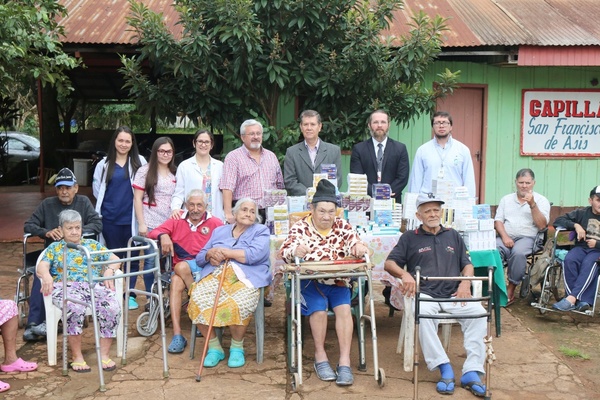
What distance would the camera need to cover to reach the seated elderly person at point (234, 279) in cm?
547

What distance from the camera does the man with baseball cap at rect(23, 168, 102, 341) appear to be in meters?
6.00

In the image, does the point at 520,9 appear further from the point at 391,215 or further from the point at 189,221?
the point at 189,221

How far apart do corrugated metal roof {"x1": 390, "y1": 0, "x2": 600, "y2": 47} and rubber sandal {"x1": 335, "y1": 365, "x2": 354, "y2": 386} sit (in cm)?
586

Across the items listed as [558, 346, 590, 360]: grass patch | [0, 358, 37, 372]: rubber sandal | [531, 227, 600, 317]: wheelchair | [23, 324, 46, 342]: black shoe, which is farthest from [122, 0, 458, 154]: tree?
[0, 358, 37, 372]: rubber sandal

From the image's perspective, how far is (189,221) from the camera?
20.7 feet

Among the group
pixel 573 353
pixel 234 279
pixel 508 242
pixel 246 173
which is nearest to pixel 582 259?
pixel 508 242

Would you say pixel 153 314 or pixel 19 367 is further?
pixel 153 314

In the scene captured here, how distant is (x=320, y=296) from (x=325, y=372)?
56cm

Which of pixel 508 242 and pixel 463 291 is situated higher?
pixel 508 242

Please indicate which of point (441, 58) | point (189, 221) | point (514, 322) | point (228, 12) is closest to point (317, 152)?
point (189, 221)

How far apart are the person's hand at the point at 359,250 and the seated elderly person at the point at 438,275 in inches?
10.2

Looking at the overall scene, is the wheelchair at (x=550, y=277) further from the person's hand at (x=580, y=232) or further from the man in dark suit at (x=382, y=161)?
the man in dark suit at (x=382, y=161)

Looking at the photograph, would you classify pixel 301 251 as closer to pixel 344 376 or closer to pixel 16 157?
pixel 344 376

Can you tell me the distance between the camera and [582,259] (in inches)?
267
